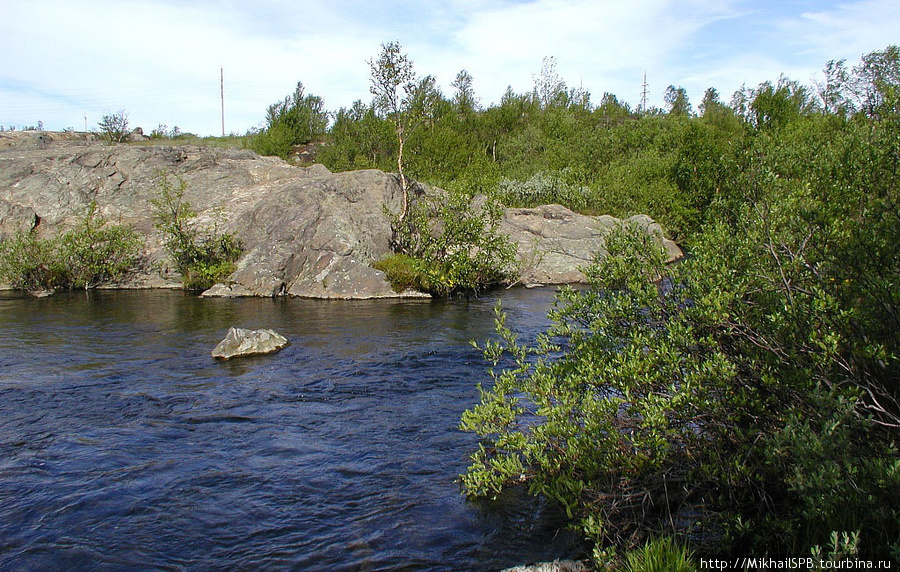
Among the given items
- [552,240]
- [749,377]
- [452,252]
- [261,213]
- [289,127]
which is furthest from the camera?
[289,127]

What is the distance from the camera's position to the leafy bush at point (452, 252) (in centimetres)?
2020

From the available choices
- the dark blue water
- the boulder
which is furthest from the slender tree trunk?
the dark blue water

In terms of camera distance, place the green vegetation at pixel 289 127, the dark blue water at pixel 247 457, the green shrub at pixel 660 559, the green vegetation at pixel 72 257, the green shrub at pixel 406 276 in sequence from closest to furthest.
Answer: the green shrub at pixel 660 559
the dark blue water at pixel 247 457
the green shrub at pixel 406 276
the green vegetation at pixel 72 257
the green vegetation at pixel 289 127

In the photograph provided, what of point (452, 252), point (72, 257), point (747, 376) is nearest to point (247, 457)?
point (747, 376)

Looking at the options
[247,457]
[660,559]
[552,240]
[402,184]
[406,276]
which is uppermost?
[402,184]

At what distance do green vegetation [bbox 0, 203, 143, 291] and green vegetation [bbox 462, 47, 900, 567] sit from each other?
19641mm

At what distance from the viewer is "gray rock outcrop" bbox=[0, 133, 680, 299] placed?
2133 cm

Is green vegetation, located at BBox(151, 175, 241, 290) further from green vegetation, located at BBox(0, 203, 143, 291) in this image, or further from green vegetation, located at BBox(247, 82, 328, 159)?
green vegetation, located at BBox(247, 82, 328, 159)

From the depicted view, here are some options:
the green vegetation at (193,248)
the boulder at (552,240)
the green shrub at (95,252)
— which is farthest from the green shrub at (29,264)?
the boulder at (552,240)

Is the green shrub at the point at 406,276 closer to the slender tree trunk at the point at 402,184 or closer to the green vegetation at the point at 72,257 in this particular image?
the slender tree trunk at the point at 402,184

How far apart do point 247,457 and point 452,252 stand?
1338cm

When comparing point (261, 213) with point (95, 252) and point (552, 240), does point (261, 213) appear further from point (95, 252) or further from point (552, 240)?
point (552, 240)

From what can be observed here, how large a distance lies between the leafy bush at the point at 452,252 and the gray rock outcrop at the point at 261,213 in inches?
40.8

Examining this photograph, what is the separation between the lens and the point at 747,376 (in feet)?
17.7
